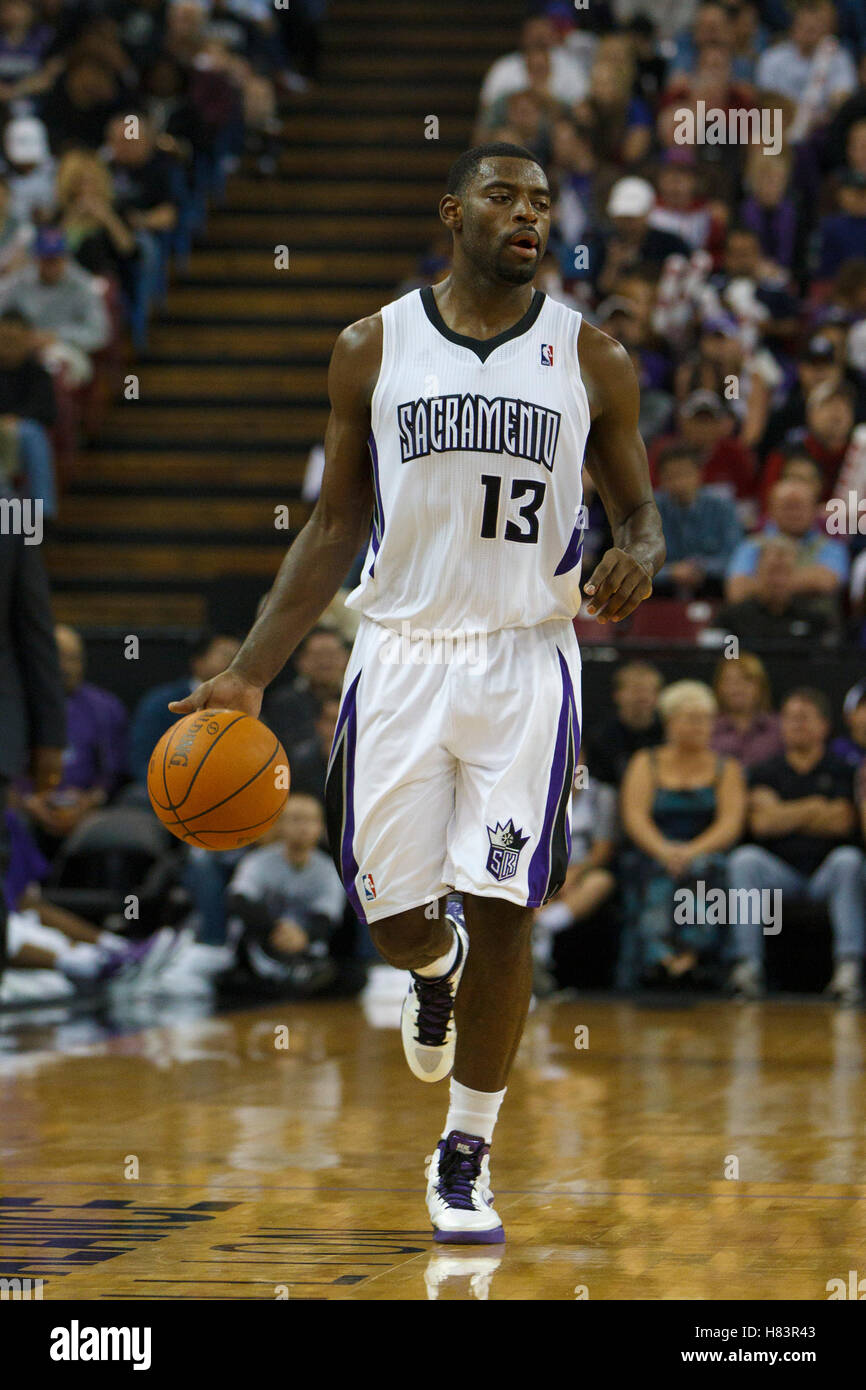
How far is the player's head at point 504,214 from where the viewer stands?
173 inches

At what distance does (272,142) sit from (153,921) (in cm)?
827

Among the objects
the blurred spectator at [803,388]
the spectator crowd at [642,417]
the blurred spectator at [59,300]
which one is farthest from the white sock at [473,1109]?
the blurred spectator at [59,300]

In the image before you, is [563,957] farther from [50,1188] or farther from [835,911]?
[50,1188]

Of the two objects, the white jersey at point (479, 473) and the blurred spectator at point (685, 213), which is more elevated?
the blurred spectator at point (685, 213)

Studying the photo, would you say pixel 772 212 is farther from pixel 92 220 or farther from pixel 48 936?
pixel 48 936

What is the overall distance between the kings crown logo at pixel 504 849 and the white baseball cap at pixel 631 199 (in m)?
8.25

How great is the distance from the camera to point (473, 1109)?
4.52 meters

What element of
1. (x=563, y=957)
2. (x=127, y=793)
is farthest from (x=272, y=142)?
(x=563, y=957)

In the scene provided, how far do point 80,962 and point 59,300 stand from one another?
5.77 meters

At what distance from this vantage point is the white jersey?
4.40m

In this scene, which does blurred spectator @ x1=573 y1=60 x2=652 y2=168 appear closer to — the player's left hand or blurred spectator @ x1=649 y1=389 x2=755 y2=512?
blurred spectator @ x1=649 y1=389 x2=755 y2=512

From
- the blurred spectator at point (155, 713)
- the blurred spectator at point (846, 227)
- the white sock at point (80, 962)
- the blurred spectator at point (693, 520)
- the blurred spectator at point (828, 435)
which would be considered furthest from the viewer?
the blurred spectator at point (846, 227)

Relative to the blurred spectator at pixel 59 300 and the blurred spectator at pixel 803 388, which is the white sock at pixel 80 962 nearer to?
the blurred spectator at pixel 803 388

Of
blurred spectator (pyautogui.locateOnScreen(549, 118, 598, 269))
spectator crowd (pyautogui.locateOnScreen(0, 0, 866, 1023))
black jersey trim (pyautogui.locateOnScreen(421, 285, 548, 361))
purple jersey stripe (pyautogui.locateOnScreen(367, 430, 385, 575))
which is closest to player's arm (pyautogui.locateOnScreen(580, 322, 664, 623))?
black jersey trim (pyautogui.locateOnScreen(421, 285, 548, 361))
